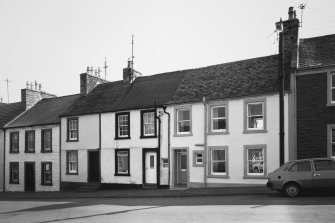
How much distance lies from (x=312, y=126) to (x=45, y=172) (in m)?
22.3

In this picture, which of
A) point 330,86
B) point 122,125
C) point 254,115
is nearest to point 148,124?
point 122,125

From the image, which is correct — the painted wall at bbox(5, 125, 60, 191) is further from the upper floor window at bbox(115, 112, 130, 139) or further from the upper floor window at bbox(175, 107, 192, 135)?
the upper floor window at bbox(175, 107, 192, 135)

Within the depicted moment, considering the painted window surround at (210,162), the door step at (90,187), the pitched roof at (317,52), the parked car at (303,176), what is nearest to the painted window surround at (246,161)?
the painted window surround at (210,162)

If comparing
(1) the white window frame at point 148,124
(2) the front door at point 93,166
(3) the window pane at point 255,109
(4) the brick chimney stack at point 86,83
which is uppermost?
(4) the brick chimney stack at point 86,83

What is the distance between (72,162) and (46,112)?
6.96 meters

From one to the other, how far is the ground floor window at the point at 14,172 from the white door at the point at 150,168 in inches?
588

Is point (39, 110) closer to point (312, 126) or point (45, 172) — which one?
point (45, 172)

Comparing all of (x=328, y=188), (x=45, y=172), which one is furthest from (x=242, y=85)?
(x=45, y=172)

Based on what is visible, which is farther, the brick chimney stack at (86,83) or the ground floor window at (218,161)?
the brick chimney stack at (86,83)

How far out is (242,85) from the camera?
71.7 ft

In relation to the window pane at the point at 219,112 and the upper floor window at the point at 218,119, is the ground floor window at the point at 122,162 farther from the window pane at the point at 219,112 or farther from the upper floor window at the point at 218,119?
the window pane at the point at 219,112

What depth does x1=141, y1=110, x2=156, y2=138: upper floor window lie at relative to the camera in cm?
2435

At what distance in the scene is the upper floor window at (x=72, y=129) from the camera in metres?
28.7

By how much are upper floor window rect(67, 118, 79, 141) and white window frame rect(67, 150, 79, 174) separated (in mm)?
1150
